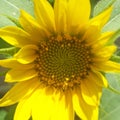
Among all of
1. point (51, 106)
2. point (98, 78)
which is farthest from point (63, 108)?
point (98, 78)

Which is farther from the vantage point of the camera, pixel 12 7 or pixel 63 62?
pixel 12 7

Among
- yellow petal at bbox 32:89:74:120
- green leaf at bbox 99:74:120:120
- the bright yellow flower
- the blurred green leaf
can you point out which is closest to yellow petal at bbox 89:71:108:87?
the bright yellow flower

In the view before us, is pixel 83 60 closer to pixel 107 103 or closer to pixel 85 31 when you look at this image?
pixel 85 31

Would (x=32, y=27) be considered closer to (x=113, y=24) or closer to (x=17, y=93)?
(x=17, y=93)

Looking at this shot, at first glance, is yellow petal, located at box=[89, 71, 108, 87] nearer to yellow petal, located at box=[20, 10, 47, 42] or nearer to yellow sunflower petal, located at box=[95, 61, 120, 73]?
yellow sunflower petal, located at box=[95, 61, 120, 73]

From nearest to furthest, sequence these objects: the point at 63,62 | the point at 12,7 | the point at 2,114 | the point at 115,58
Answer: the point at 115,58 → the point at 63,62 → the point at 12,7 → the point at 2,114

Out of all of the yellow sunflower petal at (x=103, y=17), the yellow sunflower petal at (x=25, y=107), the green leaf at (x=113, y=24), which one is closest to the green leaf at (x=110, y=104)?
the green leaf at (x=113, y=24)

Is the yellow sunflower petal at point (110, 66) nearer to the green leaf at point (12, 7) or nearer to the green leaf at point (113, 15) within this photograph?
the green leaf at point (113, 15)

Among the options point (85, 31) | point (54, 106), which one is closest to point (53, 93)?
point (54, 106)
